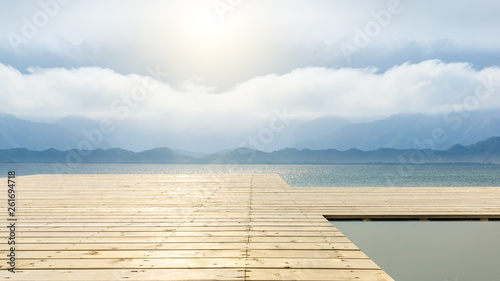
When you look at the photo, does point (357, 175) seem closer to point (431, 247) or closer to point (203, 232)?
point (431, 247)

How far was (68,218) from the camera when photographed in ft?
12.3

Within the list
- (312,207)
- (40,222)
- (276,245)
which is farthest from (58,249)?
(312,207)

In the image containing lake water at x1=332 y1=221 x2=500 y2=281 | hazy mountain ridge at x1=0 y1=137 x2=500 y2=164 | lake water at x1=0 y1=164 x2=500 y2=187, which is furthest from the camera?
hazy mountain ridge at x1=0 y1=137 x2=500 y2=164

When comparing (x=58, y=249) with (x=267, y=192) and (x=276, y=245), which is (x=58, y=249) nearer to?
(x=276, y=245)

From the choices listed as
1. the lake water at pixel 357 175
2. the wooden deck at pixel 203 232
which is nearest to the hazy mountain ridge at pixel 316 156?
the lake water at pixel 357 175

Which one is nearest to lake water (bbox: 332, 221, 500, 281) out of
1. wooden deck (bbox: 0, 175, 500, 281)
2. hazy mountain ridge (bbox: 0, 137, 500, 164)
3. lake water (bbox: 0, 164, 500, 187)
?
wooden deck (bbox: 0, 175, 500, 281)

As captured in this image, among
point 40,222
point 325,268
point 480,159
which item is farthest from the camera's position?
point 480,159

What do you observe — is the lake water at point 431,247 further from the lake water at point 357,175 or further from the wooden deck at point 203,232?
the lake water at point 357,175

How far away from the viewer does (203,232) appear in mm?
3068

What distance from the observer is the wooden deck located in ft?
7.06

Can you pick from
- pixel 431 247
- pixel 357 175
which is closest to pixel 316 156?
pixel 357 175

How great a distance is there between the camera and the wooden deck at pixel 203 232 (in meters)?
2.15

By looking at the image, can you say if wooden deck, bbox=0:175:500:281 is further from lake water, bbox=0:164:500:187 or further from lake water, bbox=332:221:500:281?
lake water, bbox=0:164:500:187

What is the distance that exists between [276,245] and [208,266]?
2.16 ft
